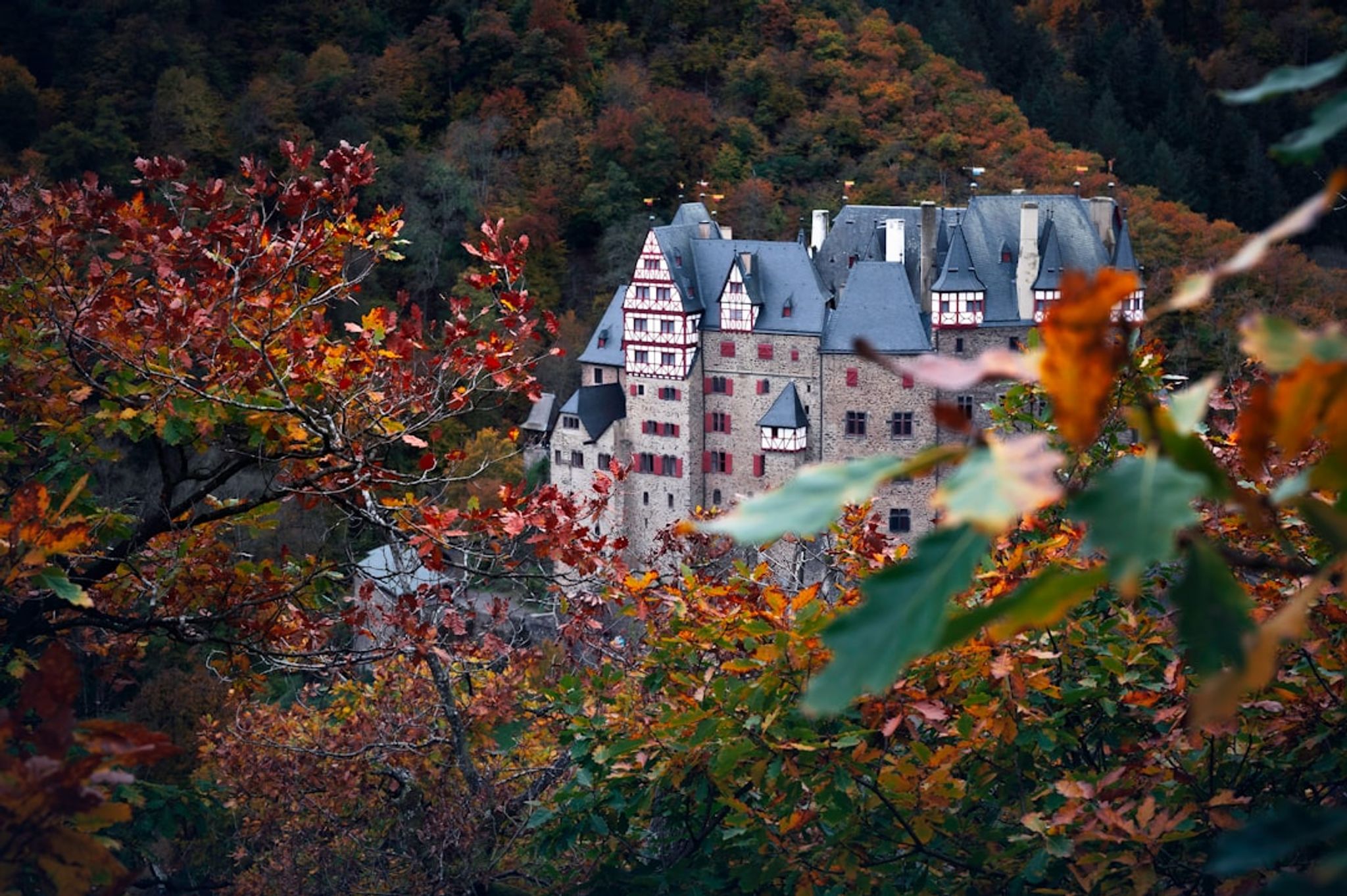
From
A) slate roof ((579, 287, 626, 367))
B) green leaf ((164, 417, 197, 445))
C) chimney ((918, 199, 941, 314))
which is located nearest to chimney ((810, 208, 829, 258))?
chimney ((918, 199, 941, 314))

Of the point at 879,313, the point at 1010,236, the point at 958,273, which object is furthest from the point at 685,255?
the point at 1010,236

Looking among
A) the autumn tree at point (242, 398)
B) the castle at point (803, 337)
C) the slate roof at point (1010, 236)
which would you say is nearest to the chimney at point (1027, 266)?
the castle at point (803, 337)

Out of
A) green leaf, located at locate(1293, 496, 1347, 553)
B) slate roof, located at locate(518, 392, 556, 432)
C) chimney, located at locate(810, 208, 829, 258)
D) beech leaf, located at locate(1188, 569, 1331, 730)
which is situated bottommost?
slate roof, located at locate(518, 392, 556, 432)

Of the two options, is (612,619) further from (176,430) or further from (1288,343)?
(1288,343)

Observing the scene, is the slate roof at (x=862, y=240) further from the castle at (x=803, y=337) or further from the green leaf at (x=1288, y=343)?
the green leaf at (x=1288, y=343)

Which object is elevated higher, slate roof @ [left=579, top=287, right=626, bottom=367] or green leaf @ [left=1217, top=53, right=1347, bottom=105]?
green leaf @ [left=1217, top=53, right=1347, bottom=105]

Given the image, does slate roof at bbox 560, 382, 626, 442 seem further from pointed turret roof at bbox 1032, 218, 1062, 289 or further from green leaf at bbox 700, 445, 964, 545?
green leaf at bbox 700, 445, 964, 545
